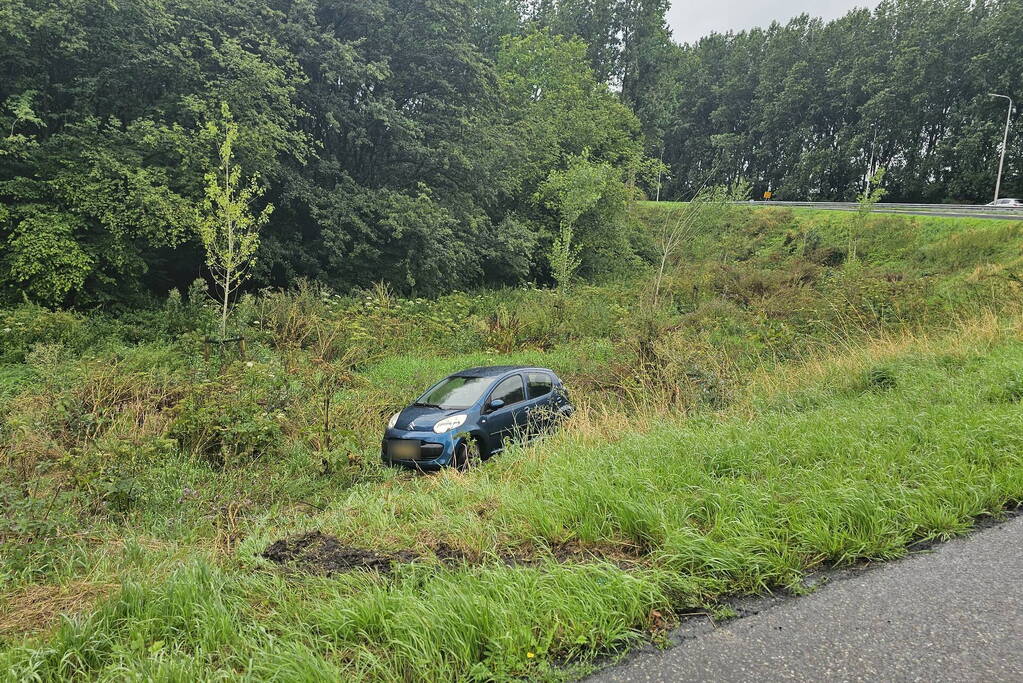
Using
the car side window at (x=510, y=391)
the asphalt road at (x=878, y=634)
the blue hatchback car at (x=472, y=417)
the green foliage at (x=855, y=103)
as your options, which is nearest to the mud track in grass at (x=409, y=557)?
the asphalt road at (x=878, y=634)

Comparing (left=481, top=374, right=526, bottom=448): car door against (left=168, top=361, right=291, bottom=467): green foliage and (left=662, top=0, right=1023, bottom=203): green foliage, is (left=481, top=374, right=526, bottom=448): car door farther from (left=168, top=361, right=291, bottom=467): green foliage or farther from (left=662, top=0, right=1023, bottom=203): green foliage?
(left=662, top=0, right=1023, bottom=203): green foliage

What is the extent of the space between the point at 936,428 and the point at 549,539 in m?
3.83

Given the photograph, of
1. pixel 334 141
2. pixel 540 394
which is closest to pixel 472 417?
pixel 540 394

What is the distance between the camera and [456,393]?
376 inches

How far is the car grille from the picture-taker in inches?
332

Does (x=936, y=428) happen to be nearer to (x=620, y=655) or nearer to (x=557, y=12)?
(x=620, y=655)

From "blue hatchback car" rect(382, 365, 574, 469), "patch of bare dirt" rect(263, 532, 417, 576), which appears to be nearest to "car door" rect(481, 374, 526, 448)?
"blue hatchback car" rect(382, 365, 574, 469)

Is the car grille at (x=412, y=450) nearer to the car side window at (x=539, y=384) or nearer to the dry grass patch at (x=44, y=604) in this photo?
the car side window at (x=539, y=384)

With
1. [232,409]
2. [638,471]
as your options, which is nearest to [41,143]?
[232,409]

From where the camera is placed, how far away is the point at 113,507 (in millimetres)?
6516

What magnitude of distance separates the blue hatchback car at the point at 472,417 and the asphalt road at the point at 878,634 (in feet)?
15.4

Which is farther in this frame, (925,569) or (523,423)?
(523,423)

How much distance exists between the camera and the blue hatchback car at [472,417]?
8453mm

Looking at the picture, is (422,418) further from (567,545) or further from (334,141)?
(334,141)
